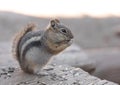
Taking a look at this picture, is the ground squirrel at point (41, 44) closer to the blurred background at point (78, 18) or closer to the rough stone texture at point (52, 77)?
the rough stone texture at point (52, 77)

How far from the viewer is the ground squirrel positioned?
5582 millimetres

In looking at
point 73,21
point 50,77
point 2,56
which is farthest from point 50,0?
point 50,77

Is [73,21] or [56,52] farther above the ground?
[73,21]

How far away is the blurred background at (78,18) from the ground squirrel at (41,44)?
5.28 meters

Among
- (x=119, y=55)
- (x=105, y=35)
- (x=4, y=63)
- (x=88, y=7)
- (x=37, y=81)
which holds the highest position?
(x=88, y=7)

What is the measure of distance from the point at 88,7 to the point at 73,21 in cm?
149

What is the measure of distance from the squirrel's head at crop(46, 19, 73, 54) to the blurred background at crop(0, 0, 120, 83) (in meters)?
5.38

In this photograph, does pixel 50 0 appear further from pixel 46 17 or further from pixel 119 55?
pixel 119 55

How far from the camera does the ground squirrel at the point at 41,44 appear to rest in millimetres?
5582

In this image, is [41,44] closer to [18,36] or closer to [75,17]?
[18,36]

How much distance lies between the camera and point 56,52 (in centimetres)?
561

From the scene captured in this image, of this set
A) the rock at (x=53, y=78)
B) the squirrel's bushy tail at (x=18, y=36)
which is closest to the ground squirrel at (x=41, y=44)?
the squirrel's bushy tail at (x=18, y=36)

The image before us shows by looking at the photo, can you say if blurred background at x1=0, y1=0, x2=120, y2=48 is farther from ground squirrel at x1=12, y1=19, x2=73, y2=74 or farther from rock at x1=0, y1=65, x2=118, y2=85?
ground squirrel at x1=12, y1=19, x2=73, y2=74

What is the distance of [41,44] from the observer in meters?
5.64
